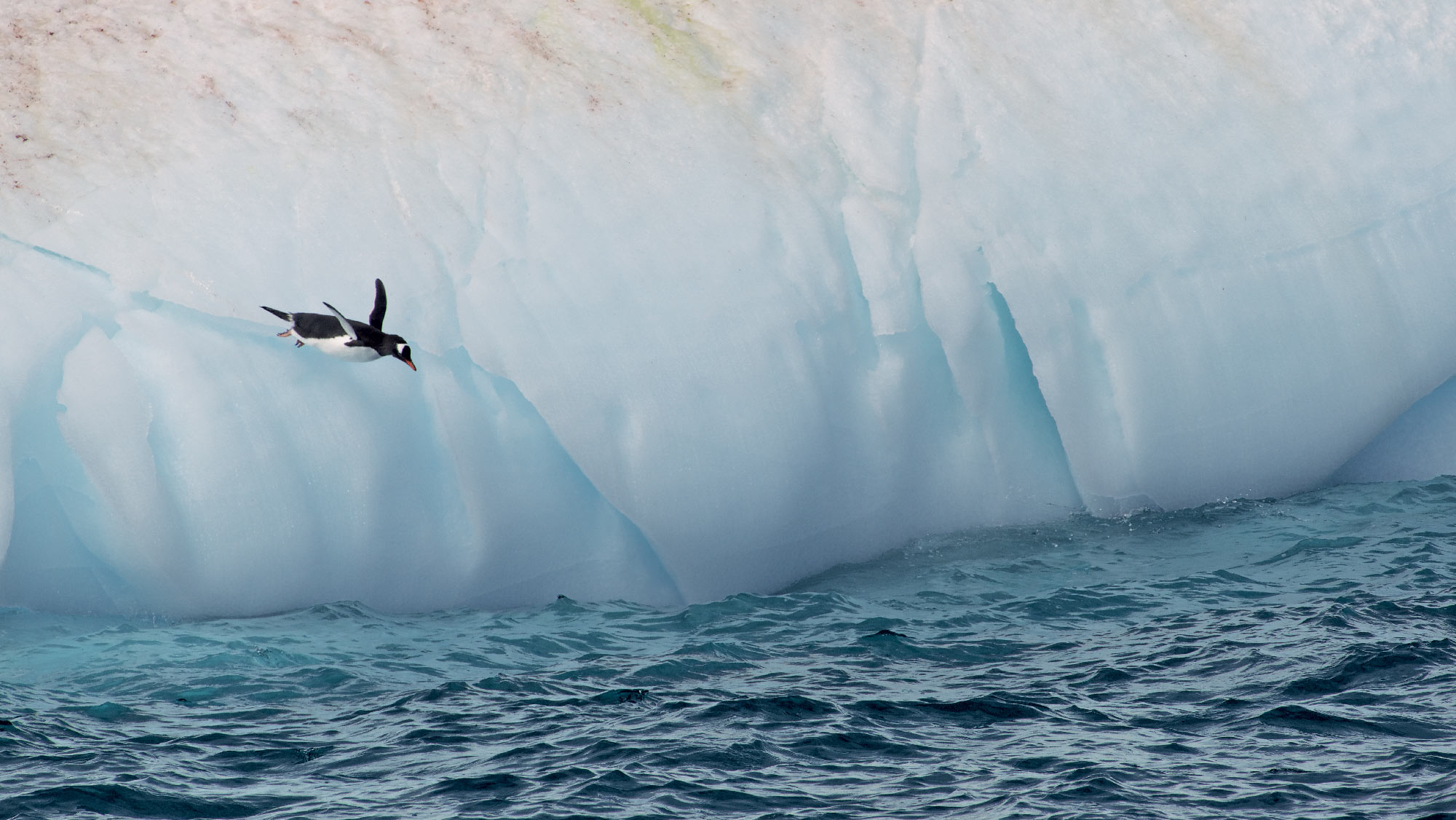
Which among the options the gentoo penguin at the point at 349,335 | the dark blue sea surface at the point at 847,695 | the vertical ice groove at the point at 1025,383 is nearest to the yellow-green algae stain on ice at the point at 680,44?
the vertical ice groove at the point at 1025,383

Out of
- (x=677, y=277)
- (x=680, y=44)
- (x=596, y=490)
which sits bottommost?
(x=596, y=490)

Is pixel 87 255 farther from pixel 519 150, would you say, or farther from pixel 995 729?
pixel 995 729

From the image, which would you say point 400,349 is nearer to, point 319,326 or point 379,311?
point 379,311

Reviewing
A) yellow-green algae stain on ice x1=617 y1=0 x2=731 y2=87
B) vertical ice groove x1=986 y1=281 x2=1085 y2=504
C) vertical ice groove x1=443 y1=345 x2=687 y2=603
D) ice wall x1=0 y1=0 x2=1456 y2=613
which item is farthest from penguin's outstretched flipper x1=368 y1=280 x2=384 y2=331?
vertical ice groove x1=986 y1=281 x2=1085 y2=504

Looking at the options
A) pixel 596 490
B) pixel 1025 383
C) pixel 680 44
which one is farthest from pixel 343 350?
pixel 1025 383

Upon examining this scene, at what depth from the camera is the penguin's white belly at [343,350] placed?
552 cm

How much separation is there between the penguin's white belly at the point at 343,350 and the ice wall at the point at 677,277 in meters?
0.39

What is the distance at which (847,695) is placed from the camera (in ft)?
16.4

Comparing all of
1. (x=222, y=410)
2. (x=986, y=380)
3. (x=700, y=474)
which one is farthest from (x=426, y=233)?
(x=986, y=380)

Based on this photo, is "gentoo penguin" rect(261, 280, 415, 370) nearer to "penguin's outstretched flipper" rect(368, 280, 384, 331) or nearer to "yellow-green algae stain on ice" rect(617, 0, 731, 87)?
"penguin's outstretched flipper" rect(368, 280, 384, 331)

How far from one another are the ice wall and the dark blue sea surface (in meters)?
0.34

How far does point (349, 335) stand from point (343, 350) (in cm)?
9

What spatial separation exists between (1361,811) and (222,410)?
435 centimetres

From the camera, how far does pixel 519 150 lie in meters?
6.57
